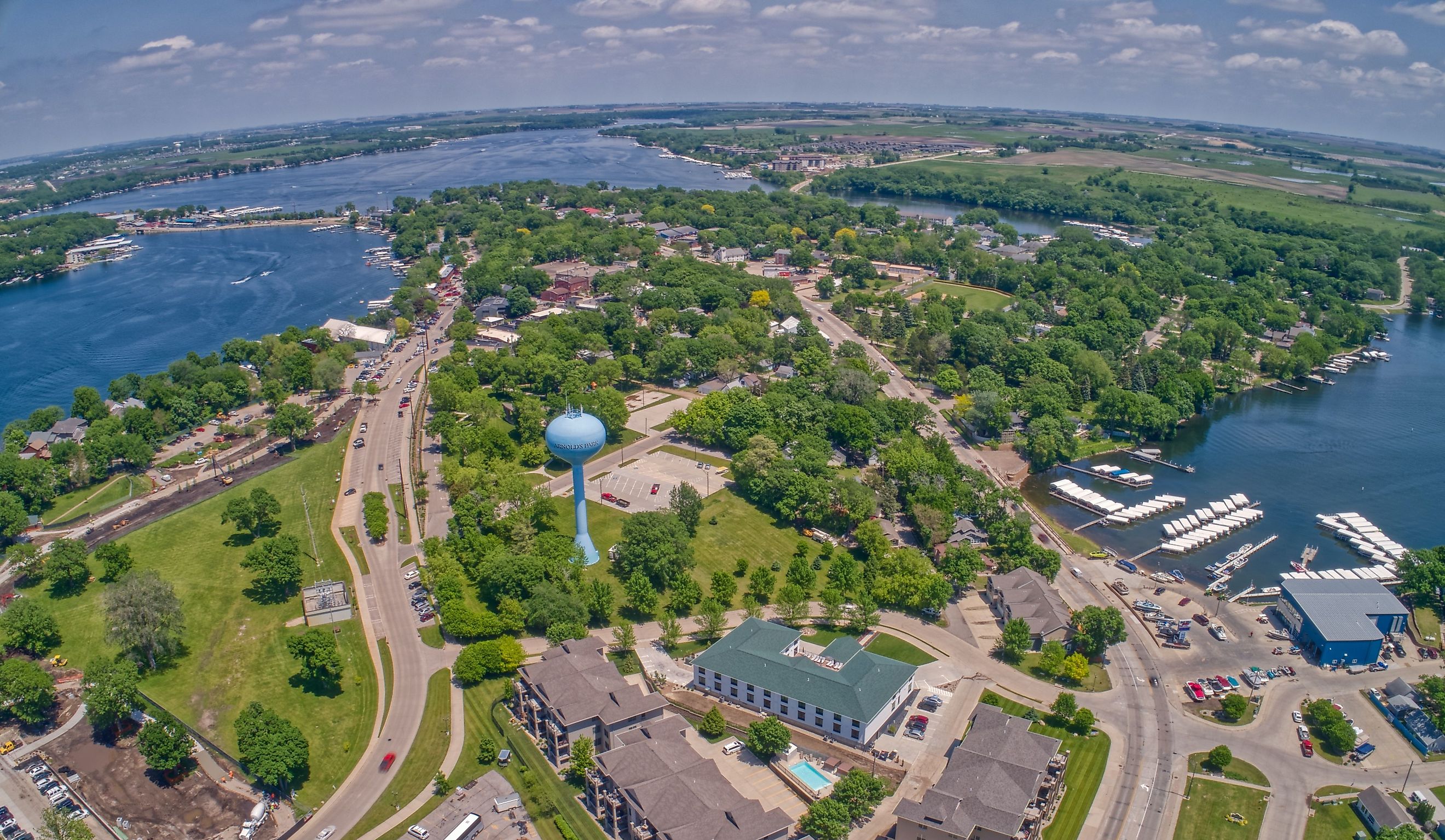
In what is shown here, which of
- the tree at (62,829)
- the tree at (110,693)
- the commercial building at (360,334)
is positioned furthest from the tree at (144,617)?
the commercial building at (360,334)

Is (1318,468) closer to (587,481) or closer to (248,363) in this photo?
(587,481)

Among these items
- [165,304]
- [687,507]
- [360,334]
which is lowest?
[687,507]

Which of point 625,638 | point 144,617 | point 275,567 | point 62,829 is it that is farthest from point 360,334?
point 62,829

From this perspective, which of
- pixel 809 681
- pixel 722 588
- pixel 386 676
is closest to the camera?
pixel 809 681

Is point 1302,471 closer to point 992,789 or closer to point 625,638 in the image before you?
point 992,789

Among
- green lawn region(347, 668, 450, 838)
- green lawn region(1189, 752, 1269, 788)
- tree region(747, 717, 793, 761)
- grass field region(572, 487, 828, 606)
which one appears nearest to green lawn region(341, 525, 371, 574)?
grass field region(572, 487, 828, 606)

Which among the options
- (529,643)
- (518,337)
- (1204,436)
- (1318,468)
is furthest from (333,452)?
(1318,468)

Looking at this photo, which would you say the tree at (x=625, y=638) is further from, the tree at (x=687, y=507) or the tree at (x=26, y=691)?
the tree at (x=26, y=691)
